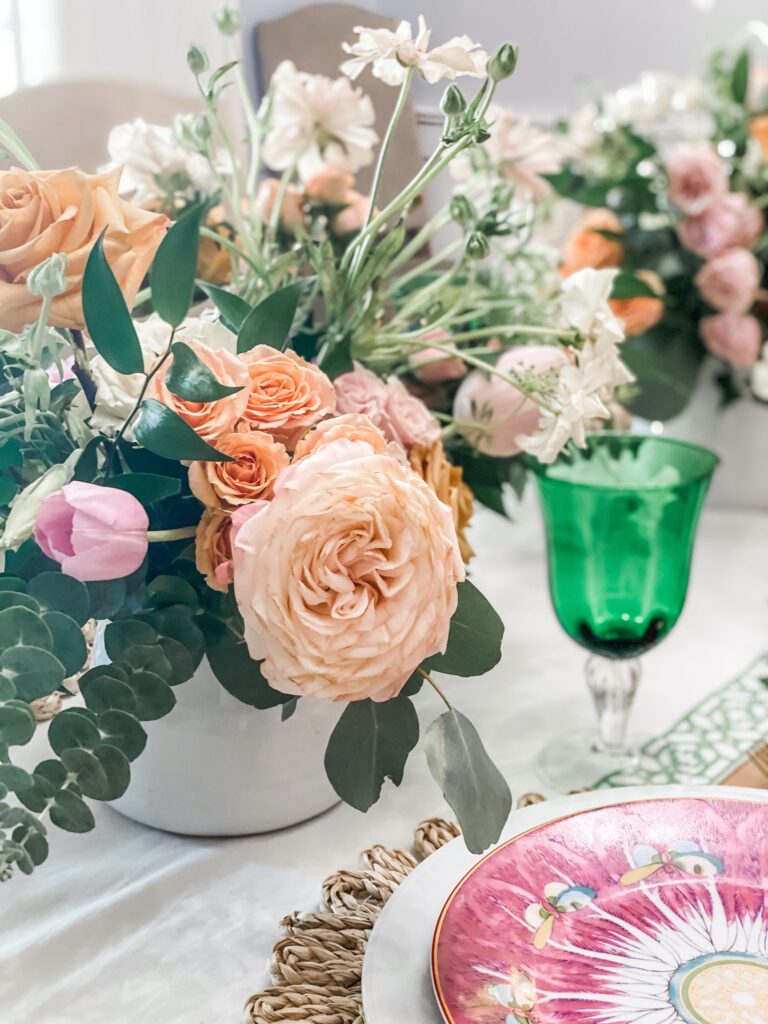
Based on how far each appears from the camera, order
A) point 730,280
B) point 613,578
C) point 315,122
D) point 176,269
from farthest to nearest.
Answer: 1. point 730,280
2. point 315,122
3. point 613,578
4. point 176,269

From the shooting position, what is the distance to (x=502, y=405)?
722mm

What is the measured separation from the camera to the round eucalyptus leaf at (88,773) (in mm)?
471

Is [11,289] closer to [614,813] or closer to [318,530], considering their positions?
[318,530]

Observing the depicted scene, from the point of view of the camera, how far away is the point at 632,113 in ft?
4.31

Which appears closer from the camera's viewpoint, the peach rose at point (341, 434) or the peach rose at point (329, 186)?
the peach rose at point (341, 434)

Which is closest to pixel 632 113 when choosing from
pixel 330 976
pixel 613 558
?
pixel 613 558

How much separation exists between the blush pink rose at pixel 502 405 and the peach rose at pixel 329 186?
0.19 m

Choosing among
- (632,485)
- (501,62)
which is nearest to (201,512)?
(501,62)

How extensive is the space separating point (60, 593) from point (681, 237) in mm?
892

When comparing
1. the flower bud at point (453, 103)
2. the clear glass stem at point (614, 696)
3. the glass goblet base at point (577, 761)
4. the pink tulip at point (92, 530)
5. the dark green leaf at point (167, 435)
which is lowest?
the glass goblet base at point (577, 761)

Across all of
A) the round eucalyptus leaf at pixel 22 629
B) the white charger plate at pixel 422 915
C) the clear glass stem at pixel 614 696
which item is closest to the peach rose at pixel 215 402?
the round eucalyptus leaf at pixel 22 629

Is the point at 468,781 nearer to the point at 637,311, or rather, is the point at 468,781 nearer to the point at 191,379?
the point at 191,379

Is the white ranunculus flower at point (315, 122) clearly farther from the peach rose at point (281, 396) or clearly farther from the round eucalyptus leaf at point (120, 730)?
the round eucalyptus leaf at point (120, 730)

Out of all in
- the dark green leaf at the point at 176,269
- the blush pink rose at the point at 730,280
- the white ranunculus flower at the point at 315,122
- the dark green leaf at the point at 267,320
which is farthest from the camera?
the blush pink rose at the point at 730,280
